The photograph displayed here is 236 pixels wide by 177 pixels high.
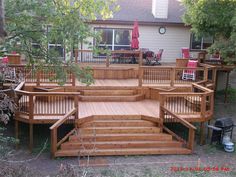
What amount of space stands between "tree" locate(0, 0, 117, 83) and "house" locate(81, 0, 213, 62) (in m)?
10.4

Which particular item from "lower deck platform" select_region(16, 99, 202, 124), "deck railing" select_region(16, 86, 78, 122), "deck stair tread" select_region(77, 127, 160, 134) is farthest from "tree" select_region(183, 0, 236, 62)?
"deck railing" select_region(16, 86, 78, 122)

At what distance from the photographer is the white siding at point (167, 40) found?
17.4 m

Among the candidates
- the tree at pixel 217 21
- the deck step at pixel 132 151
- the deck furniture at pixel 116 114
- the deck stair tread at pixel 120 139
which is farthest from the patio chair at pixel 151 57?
the deck step at pixel 132 151

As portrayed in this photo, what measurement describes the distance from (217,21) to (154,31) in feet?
18.3

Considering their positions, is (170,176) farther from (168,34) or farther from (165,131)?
(168,34)

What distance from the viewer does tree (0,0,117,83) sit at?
602cm

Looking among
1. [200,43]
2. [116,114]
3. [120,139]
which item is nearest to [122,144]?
[120,139]

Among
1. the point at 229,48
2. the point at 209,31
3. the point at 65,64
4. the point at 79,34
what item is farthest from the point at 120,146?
the point at 209,31

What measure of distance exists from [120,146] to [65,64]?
10.6 feet

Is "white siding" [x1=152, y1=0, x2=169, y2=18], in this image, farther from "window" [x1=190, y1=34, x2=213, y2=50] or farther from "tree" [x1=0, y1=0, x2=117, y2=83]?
"tree" [x1=0, y1=0, x2=117, y2=83]

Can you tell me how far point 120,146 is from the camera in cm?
889

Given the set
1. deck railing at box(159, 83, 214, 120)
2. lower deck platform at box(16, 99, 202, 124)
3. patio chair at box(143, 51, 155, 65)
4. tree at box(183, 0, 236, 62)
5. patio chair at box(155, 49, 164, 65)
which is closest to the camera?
lower deck platform at box(16, 99, 202, 124)

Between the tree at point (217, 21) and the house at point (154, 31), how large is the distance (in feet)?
12.8

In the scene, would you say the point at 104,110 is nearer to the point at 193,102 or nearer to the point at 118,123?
the point at 118,123
